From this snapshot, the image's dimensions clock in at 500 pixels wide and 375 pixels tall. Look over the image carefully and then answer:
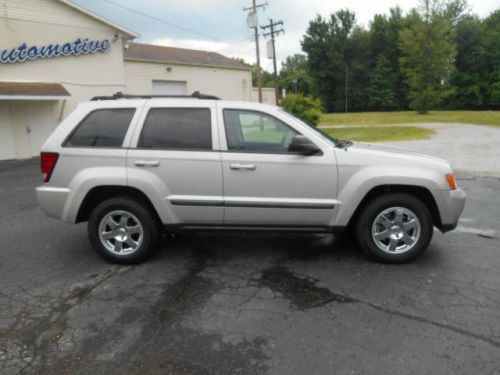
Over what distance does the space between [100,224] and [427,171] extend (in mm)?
3538

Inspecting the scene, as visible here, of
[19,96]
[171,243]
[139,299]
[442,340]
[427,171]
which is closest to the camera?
[442,340]

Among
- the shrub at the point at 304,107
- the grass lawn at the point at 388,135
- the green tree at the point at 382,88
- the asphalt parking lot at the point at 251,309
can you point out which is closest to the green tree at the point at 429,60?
the green tree at the point at 382,88

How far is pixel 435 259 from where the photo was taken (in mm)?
4383

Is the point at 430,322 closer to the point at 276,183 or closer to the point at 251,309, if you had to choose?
the point at 251,309

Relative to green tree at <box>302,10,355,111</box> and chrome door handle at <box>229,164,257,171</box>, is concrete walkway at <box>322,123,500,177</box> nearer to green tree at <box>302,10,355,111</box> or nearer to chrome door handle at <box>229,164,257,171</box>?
chrome door handle at <box>229,164,257,171</box>

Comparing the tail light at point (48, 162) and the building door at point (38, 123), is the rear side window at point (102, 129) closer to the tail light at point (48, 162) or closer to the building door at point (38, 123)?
the tail light at point (48, 162)

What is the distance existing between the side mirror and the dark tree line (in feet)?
143

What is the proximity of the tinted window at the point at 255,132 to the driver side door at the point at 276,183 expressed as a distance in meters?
0.01

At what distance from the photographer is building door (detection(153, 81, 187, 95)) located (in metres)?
24.9

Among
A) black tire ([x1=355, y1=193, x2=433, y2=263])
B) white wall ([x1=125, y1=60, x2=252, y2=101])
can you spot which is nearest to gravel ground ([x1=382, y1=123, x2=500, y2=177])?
black tire ([x1=355, y1=193, x2=433, y2=263])

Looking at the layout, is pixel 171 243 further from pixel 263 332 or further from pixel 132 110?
pixel 263 332

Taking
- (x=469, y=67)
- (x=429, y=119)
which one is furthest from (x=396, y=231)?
(x=469, y=67)

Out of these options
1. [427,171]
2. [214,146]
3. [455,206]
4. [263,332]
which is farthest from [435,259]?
[214,146]

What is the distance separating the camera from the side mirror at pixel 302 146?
396cm
